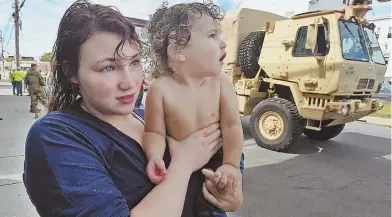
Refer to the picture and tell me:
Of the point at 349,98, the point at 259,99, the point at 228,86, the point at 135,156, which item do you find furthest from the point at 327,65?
the point at 135,156

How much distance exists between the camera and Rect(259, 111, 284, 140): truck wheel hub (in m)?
5.35

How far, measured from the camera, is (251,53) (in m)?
6.13

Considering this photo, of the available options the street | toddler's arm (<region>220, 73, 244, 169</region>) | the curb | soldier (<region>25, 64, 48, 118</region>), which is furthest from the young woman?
the curb

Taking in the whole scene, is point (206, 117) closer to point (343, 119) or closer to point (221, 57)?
point (221, 57)

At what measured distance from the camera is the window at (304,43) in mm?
4789

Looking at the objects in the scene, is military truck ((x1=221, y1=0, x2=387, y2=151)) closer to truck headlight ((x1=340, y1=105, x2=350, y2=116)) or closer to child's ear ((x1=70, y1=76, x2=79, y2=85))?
truck headlight ((x1=340, y1=105, x2=350, y2=116))

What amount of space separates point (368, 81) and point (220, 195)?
5017mm

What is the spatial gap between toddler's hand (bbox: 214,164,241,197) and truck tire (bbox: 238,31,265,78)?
5.27 metres

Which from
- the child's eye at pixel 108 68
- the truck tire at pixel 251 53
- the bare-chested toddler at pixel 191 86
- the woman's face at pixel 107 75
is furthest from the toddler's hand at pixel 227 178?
the truck tire at pixel 251 53

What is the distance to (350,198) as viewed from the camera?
3557 millimetres

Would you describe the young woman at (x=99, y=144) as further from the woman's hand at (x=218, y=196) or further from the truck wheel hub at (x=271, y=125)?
the truck wheel hub at (x=271, y=125)

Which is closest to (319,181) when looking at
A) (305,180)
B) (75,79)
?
(305,180)

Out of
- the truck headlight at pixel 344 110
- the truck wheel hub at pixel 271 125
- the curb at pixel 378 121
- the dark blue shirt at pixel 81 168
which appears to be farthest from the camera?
the curb at pixel 378 121

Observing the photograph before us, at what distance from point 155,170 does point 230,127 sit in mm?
341
